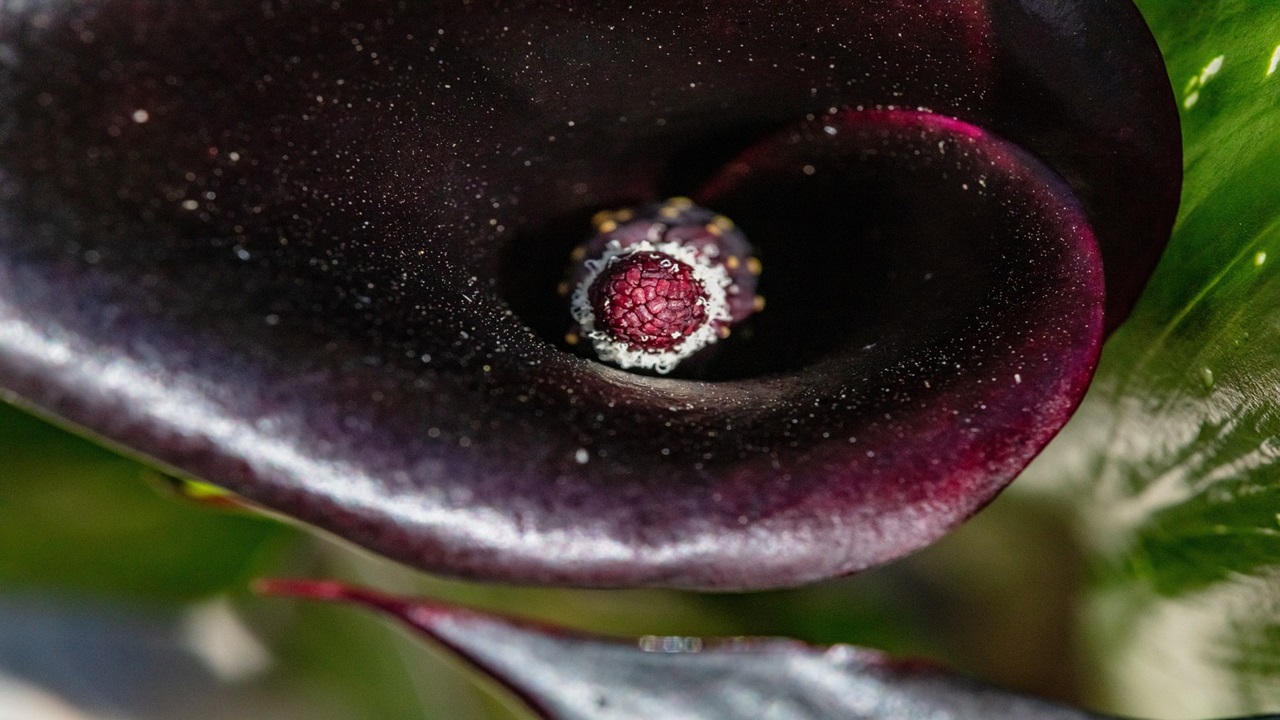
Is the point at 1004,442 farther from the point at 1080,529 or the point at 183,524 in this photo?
the point at 183,524

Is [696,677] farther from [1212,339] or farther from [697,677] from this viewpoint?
[1212,339]

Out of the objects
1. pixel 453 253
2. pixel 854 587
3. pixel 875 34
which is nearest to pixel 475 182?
pixel 453 253

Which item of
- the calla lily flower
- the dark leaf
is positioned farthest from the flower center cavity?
the dark leaf

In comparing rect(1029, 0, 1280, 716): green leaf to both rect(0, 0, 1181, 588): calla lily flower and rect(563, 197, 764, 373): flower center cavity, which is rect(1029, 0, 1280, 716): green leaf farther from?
rect(563, 197, 764, 373): flower center cavity

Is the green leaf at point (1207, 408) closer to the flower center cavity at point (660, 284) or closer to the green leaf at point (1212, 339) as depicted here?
the green leaf at point (1212, 339)

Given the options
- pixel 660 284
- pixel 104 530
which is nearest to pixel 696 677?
pixel 660 284
